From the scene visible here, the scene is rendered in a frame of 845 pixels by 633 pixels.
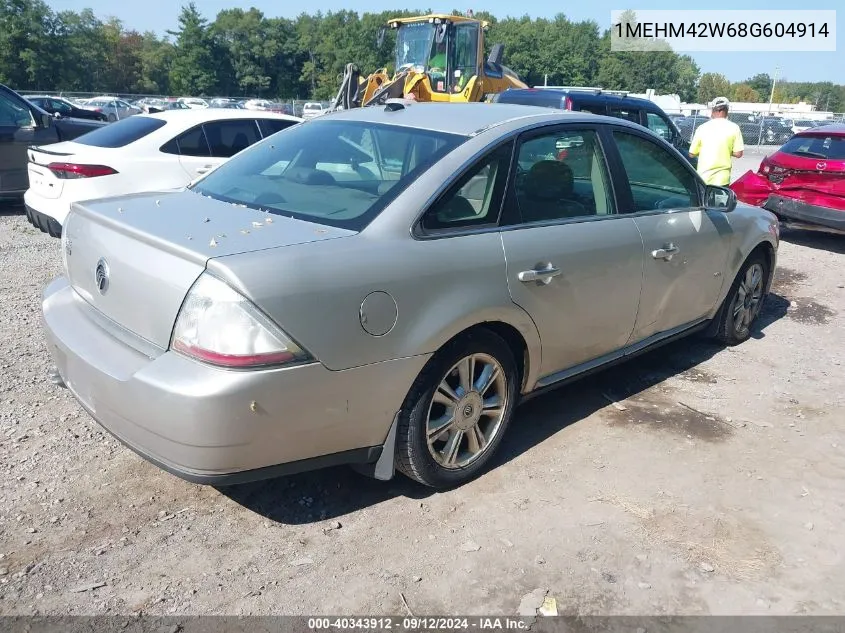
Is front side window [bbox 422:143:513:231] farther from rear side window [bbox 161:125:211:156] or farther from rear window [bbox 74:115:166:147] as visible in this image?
rear window [bbox 74:115:166:147]

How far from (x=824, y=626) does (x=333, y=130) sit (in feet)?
10.1

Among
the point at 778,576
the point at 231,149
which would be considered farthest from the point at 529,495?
the point at 231,149

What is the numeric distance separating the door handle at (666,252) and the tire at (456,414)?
4.05ft

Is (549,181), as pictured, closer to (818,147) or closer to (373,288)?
(373,288)

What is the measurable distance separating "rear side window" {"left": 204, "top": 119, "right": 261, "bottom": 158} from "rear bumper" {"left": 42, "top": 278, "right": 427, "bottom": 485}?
5.06m

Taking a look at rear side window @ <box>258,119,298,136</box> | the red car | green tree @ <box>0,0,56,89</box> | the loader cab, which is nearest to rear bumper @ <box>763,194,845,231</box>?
the red car

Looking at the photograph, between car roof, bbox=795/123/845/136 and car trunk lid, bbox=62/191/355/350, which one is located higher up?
car roof, bbox=795/123/845/136

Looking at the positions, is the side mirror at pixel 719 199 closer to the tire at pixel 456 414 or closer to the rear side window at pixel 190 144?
the tire at pixel 456 414

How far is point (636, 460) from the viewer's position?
365 cm

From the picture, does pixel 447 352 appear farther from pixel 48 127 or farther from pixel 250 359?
pixel 48 127

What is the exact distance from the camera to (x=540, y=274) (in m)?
3.33

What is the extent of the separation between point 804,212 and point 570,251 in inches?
274

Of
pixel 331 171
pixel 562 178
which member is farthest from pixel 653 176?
pixel 331 171

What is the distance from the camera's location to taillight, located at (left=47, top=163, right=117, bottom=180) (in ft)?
22.4
